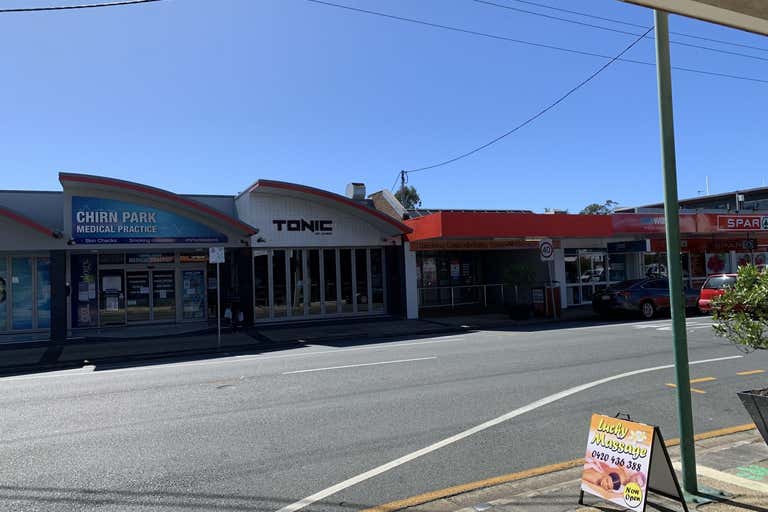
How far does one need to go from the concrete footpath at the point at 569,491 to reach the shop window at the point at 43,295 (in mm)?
18347

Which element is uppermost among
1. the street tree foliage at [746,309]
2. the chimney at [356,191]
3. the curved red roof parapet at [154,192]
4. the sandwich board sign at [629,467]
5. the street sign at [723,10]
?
the chimney at [356,191]

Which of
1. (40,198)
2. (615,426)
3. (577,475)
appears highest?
(40,198)

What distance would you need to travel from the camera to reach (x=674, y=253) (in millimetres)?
4262

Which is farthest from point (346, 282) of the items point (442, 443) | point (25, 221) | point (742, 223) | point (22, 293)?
point (742, 223)

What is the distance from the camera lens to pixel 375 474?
505cm

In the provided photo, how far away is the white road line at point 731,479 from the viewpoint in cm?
429

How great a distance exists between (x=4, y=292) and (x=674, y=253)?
20320 mm

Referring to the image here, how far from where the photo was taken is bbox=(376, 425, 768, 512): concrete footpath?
4.07 m

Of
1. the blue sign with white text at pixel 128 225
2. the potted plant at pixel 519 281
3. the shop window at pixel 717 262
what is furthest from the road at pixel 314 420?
the shop window at pixel 717 262

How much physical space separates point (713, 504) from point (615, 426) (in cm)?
79

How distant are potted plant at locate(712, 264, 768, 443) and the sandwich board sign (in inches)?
54.3

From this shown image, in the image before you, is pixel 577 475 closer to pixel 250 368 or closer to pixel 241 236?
pixel 250 368

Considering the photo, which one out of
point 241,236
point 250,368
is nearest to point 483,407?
point 250,368

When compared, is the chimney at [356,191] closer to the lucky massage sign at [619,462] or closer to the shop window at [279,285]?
the shop window at [279,285]
